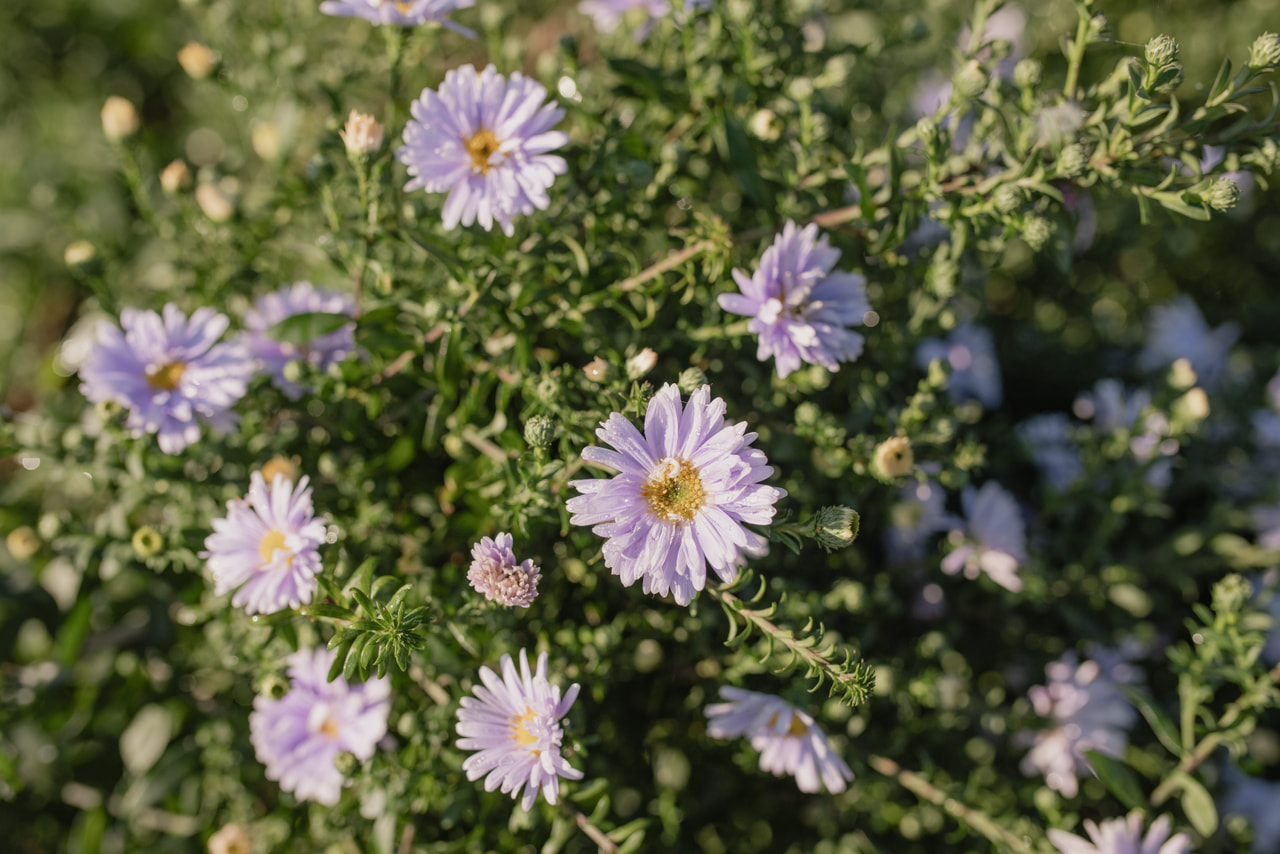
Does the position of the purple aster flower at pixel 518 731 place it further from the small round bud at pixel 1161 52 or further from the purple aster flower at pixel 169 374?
the small round bud at pixel 1161 52

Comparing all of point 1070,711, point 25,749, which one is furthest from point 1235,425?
point 25,749

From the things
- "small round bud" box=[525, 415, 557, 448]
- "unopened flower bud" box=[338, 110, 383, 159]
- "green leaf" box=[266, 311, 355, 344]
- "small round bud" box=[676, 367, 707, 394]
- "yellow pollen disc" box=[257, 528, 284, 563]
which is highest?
"unopened flower bud" box=[338, 110, 383, 159]

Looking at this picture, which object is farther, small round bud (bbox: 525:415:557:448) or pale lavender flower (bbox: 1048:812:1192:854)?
pale lavender flower (bbox: 1048:812:1192:854)

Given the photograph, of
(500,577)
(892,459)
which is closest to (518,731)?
(500,577)

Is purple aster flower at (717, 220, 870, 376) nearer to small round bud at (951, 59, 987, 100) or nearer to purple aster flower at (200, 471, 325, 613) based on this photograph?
small round bud at (951, 59, 987, 100)

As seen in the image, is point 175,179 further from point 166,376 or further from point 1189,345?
point 1189,345

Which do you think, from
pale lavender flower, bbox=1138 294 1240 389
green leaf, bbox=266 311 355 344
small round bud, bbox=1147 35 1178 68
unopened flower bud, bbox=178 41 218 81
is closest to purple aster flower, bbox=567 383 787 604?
green leaf, bbox=266 311 355 344

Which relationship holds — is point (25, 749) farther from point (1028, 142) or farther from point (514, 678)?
point (1028, 142)

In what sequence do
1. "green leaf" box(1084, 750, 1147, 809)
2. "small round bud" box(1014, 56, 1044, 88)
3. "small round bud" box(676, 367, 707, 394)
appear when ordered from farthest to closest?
"green leaf" box(1084, 750, 1147, 809), "small round bud" box(1014, 56, 1044, 88), "small round bud" box(676, 367, 707, 394)
